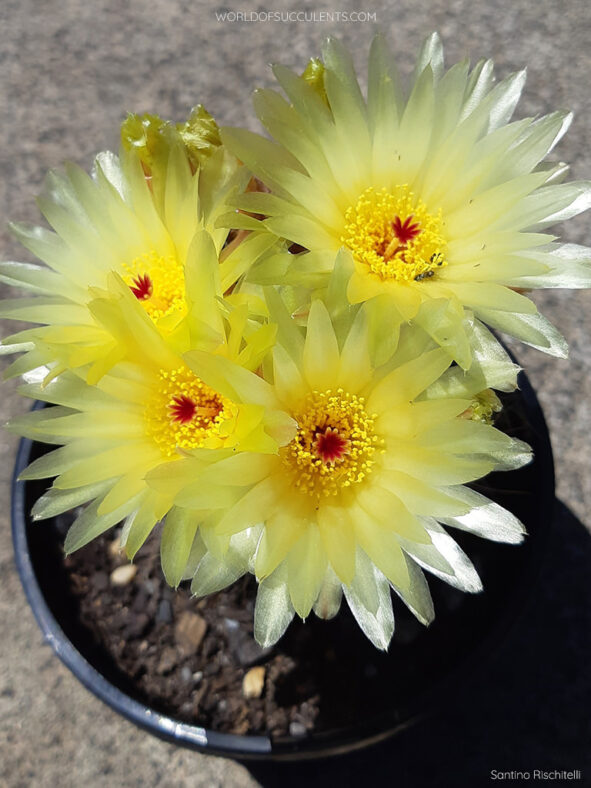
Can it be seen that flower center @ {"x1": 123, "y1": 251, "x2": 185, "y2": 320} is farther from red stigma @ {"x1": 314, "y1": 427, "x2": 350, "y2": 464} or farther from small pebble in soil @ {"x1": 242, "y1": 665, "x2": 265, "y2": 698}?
small pebble in soil @ {"x1": 242, "y1": 665, "x2": 265, "y2": 698}

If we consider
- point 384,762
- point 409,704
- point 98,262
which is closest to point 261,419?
point 98,262

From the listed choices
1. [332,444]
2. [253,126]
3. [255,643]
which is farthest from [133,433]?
[253,126]

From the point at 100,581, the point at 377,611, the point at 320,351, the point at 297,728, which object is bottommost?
the point at 297,728

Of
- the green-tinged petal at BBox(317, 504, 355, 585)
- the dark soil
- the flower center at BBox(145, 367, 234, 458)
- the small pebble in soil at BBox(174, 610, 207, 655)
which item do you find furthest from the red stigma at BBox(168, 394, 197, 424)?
the small pebble in soil at BBox(174, 610, 207, 655)

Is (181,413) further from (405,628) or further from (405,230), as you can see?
(405,628)

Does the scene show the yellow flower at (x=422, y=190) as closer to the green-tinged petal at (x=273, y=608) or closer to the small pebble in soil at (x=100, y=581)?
the green-tinged petal at (x=273, y=608)

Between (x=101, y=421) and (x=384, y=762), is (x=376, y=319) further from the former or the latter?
(x=384, y=762)

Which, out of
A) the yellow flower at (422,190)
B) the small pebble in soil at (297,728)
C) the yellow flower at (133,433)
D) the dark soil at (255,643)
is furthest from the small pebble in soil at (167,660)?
the yellow flower at (422,190)
